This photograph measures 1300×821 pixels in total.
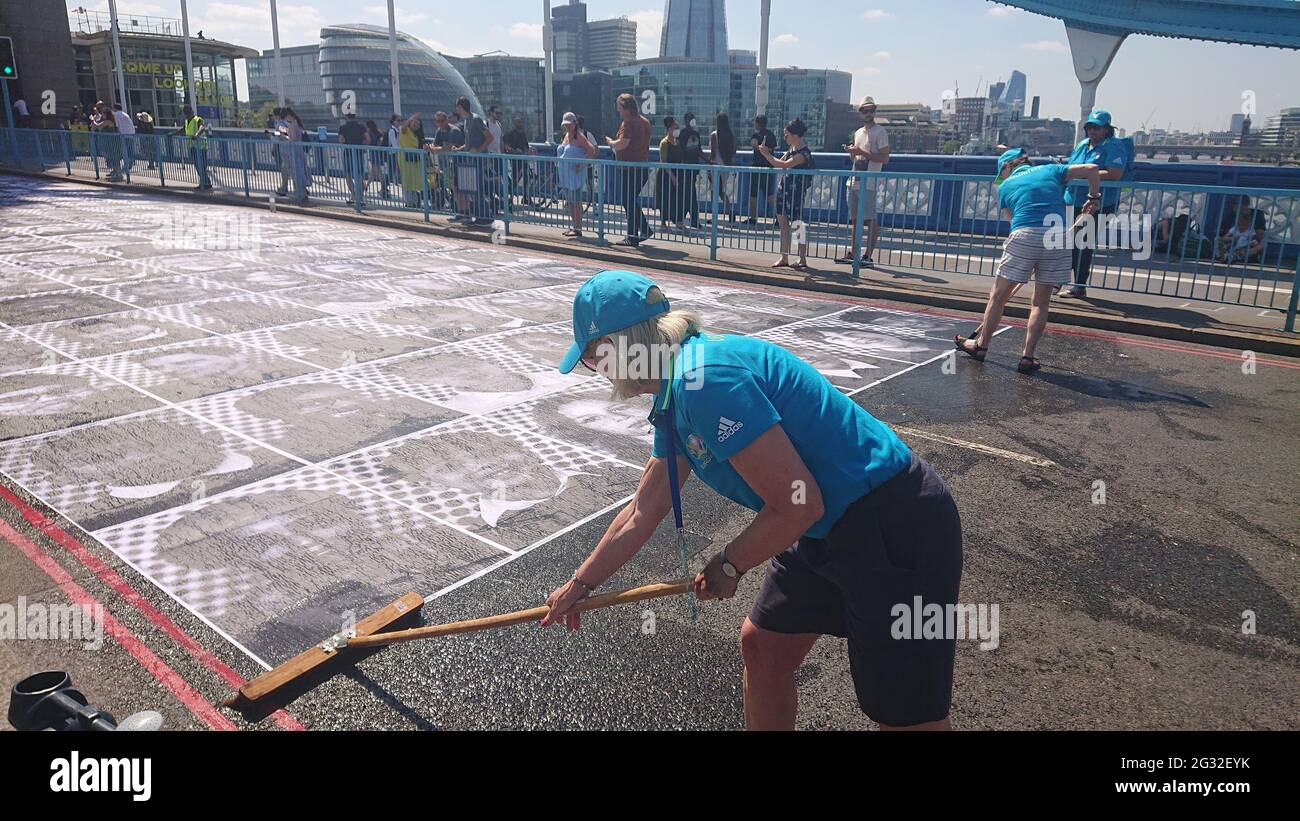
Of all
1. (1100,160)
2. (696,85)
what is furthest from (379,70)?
(1100,160)

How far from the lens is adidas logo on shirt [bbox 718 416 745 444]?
2051mm

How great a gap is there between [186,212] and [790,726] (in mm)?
20412

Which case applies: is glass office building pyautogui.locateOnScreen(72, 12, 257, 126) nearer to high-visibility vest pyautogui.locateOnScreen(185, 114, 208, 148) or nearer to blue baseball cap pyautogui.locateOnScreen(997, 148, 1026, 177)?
high-visibility vest pyautogui.locateOnScreen(185, 114, 208, 148)

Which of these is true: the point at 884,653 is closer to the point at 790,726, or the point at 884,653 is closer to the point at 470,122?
the point at 790,726

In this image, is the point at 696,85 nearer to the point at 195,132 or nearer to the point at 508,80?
the point at 508,80

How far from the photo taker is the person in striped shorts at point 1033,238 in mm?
7590

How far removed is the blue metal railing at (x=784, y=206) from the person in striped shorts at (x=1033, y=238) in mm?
266

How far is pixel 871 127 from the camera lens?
1229 centimetres

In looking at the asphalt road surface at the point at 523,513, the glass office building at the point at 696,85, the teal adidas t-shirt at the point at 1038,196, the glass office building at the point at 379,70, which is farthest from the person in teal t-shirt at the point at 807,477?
the glass office building at the point at 696,85

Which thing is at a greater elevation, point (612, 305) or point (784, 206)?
point (612, 305)

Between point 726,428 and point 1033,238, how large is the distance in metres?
6.59

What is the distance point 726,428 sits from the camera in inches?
81.1
